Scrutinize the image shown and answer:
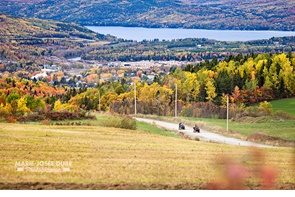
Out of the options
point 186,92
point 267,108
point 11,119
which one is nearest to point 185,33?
point 267,108

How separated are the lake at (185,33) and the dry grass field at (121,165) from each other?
8.33 feet

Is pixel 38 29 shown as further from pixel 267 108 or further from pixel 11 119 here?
pixel 267 108

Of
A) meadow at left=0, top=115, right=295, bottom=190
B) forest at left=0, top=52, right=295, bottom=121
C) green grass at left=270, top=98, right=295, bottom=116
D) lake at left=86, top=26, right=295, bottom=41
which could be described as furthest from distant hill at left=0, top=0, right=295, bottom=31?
meadow at left=0, top=115, right=295, bottom=190

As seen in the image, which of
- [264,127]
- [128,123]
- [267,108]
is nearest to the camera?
[128,123]

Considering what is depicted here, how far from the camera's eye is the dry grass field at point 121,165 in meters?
9.84

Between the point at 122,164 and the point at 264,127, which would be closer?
the point at 122,164

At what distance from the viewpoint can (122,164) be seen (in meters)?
10.1

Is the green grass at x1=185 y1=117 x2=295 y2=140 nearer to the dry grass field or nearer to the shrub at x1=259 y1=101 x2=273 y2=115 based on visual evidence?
the shrub at x1=259 y1=101 x2=273 y2=115

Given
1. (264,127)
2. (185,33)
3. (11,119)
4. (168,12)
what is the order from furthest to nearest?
1. (264,127)
2. (168,12)
3. (185,33)
4. (11,119)

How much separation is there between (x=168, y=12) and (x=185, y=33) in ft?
2.52

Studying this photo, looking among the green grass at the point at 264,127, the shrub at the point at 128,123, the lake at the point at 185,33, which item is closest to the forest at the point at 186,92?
the green grass at the point at 264,127

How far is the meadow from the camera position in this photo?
9836 mm

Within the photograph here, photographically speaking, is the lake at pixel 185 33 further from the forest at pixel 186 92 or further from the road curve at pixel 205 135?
the road curve at pixel 205 135
